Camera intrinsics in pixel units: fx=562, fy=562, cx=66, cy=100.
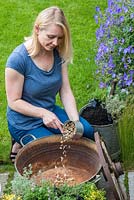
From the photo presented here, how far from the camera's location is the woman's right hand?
4062 mm

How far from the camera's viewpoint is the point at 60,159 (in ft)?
13.6

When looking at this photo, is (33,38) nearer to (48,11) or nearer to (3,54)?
(48,11)

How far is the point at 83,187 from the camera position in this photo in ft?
11.5

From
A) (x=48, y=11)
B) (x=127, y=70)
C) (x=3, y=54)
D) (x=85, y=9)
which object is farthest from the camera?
(x=85, y=9)

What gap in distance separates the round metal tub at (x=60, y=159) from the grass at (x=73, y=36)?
602 mm

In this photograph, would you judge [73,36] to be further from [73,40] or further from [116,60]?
[116,60]

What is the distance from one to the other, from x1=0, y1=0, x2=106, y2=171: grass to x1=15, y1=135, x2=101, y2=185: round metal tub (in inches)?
23.7

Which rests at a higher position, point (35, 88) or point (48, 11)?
point (48, 11)

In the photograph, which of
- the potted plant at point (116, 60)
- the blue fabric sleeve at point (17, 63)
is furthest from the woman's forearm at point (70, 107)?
the blue fabric sleeve at point (17, 63)

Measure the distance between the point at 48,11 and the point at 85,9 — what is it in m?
3.78

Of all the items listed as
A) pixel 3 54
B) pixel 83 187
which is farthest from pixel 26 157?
pixel 3 54

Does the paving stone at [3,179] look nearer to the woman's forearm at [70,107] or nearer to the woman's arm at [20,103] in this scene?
the woman's arm at [20,103]

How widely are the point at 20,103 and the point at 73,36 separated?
9.75 ft

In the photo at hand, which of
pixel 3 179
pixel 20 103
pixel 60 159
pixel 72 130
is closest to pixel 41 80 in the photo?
pixel 20 103
